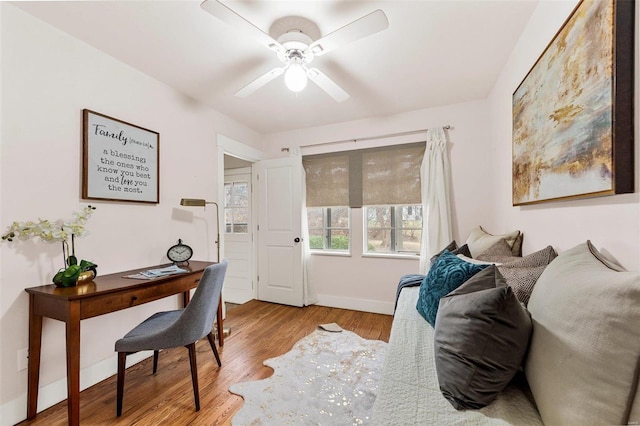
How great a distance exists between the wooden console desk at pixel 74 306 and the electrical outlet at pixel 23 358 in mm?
68

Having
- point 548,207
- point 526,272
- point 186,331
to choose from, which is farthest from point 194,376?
point 548,207

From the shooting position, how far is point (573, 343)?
71 centimetres

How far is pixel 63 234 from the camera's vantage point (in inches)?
63.4

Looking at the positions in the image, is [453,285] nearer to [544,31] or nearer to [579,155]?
[579,155]

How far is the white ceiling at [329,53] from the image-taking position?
1.55 metres

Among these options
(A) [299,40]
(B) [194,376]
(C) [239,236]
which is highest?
(A) [299,40]

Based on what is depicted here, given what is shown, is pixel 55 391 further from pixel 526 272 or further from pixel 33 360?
pixel 526 272

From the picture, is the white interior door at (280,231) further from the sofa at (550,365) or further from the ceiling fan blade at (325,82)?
the sofa at (550,365)

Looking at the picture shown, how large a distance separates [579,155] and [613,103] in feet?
0.83

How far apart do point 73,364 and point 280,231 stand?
242cm

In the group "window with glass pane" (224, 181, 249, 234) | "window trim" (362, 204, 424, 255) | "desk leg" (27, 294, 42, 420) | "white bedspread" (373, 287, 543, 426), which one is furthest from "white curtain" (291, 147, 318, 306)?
"desk leg" (27, 294, 42, 420)

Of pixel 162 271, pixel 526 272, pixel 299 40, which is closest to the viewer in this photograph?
pixel 526 272

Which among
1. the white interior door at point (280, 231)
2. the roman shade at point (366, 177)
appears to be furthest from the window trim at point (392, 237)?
the white interior door at point (280, 231)

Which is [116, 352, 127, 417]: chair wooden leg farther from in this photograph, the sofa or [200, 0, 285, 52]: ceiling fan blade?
[200, 0, 285, 52]: ceiling fan blade
